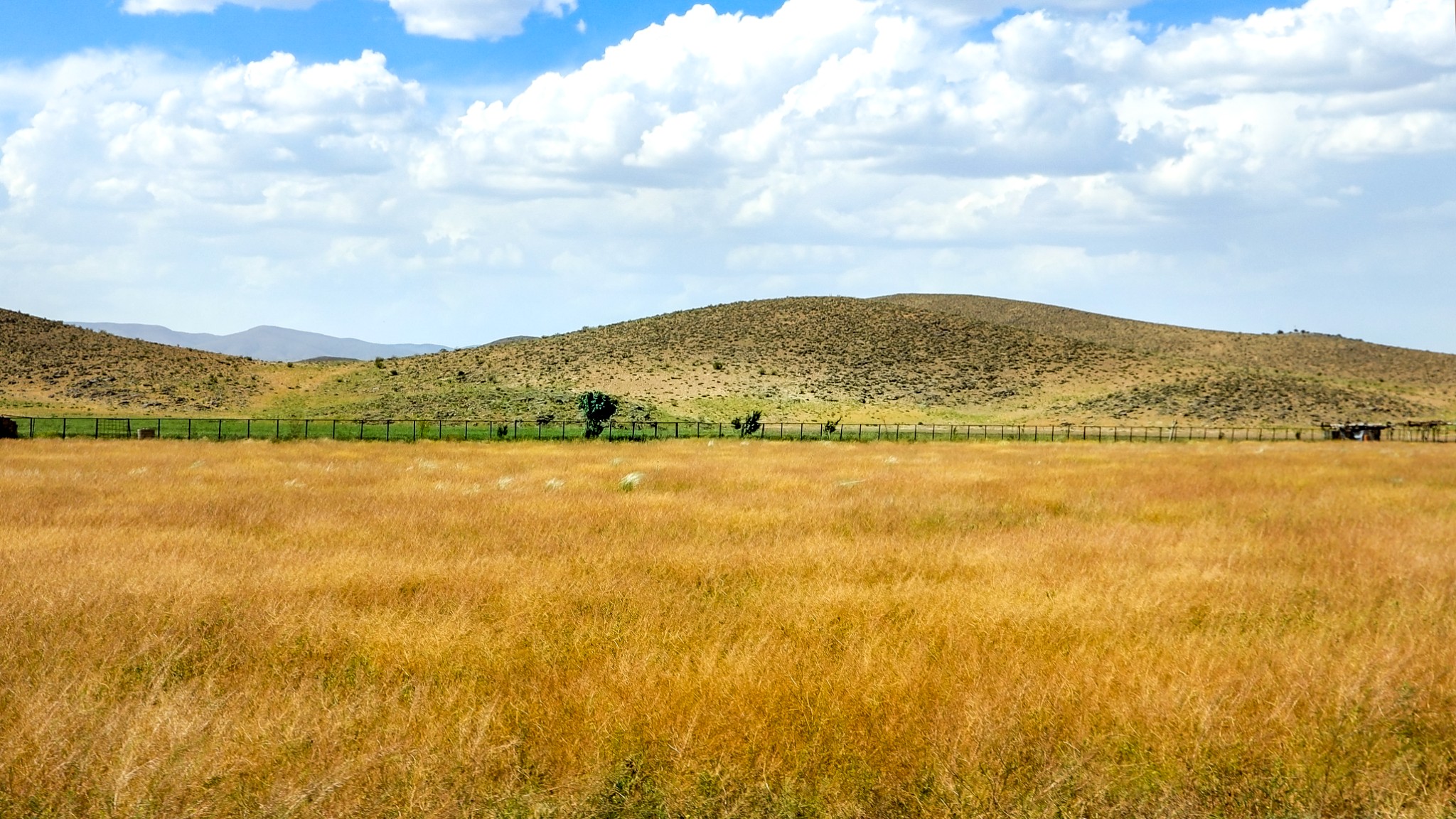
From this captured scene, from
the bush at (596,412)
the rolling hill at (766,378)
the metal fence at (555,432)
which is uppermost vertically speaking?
the rolling hill at (766,378)

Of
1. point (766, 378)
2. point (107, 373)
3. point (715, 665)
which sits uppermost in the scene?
point (766, 378)

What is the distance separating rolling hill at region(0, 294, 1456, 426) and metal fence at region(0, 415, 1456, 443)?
41.0ft

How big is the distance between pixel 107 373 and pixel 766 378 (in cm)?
6307

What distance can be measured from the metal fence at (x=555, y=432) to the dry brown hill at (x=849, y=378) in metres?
13.6

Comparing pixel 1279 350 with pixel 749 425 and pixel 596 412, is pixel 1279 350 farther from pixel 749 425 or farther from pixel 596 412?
pixel 596 412

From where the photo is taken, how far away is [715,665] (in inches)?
365

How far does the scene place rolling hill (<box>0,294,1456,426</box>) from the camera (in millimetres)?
96188

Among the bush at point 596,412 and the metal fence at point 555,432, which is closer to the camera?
the metal fence at point 555,432

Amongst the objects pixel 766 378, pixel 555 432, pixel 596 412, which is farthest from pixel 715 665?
pixel 766 378

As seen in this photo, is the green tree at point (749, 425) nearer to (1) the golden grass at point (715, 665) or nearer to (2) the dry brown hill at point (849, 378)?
(2) the dry brown hill at point (849, 378)

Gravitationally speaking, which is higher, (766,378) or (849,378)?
(849,378)

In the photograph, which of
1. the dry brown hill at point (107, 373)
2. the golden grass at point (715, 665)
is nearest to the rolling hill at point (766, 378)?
the dry brown hill at point (107, 373)

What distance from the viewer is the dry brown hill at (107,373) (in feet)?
301

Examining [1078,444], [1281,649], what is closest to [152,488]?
[1281,649]
